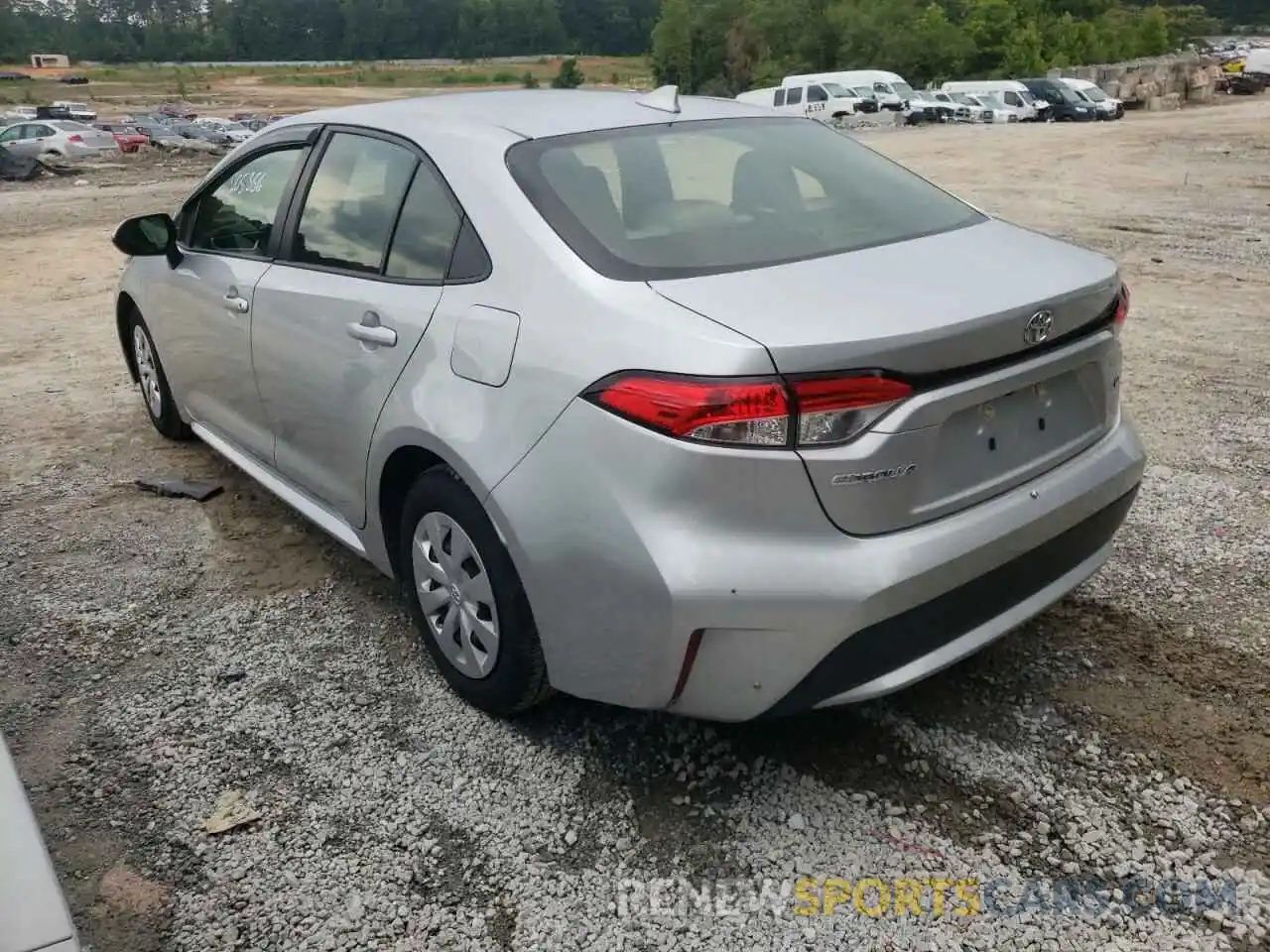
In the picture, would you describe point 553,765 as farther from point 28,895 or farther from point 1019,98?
point 1019,98

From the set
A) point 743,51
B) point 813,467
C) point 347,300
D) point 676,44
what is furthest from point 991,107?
point 676,44

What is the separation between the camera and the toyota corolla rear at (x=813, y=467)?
2256mm

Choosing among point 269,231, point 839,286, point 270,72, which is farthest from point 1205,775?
point 270,72

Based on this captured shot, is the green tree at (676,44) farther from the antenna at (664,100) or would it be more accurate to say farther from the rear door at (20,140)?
the antenna at (664,100)

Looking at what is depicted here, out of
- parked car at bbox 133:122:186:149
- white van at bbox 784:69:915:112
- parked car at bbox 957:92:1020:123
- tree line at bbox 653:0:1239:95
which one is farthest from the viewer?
tree line at bbox 653:0:1239:95

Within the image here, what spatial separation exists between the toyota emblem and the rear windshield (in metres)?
0.52

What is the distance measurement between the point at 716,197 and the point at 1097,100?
4054 centimetres

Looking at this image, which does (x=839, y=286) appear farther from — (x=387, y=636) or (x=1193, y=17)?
(x=1193, y=17)

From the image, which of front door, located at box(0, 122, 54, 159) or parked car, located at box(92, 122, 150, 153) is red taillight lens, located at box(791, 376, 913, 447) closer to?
front door, located at box(0, 122, 54, 159)

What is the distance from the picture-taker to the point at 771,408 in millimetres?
2223

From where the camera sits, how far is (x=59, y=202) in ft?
53.7

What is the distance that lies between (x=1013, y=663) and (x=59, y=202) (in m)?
17.1

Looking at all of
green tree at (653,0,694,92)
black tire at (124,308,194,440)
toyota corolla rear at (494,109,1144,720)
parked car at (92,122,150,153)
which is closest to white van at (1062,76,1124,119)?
parked car at (92,122,150,153)

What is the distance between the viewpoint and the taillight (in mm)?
2219
